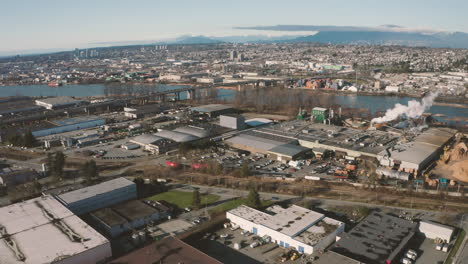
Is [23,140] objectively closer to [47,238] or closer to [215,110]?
[215,110]

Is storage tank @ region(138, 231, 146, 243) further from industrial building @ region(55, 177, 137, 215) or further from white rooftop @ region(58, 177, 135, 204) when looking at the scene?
white rooftop @ region(58, 177, 135, 204)

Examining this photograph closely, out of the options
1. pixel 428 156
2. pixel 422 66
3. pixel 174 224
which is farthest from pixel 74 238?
pixel 422 66

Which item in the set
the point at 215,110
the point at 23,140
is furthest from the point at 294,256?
the point at 215,110

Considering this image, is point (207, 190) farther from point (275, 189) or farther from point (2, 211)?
point (2, 211)

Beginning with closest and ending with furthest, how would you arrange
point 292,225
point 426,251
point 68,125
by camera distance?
point 426,251
point 292,225
point 68,125

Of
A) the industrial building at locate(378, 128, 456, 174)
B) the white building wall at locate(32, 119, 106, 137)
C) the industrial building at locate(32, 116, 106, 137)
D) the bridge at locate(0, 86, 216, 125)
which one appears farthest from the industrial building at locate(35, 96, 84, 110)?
the industrial building at locate(378, 128, 456, 174)

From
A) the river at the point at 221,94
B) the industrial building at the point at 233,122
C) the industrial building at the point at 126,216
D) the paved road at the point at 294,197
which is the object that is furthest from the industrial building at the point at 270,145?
the river at the point at 221,94
